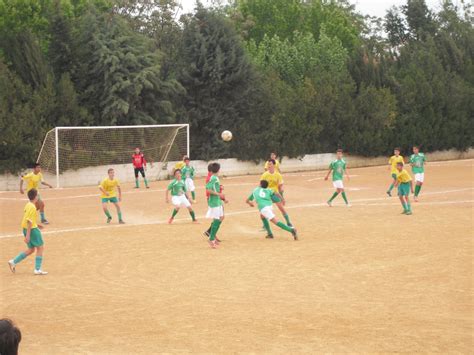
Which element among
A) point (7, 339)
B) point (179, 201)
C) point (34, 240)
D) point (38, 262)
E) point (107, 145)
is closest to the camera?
point (7, 339)

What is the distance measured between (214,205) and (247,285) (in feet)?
15.6

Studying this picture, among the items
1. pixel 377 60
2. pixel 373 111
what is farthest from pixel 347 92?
pixel 377 60

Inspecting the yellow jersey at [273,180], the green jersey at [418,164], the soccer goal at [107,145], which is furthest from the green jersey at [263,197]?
the soccer goal at [107,145]

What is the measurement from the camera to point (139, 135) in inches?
1700

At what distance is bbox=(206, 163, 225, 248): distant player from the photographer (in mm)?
20750

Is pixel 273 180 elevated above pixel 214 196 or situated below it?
above

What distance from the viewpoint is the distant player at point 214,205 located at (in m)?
20.8

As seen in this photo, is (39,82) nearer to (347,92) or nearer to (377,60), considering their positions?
(347,92)

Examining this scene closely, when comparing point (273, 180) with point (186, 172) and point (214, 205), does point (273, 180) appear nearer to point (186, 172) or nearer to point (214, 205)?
point (214, 205)

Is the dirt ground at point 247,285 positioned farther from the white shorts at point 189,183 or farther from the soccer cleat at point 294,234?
the white shorts at point 189,183

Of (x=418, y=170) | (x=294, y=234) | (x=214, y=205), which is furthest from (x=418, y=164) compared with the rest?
(x=214, y=205)

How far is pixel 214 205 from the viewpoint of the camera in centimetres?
2077

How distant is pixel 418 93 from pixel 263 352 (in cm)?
4896

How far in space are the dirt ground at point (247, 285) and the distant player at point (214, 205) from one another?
481mm
